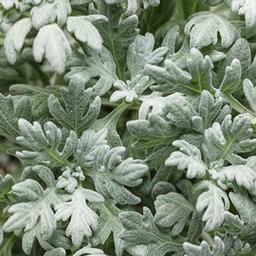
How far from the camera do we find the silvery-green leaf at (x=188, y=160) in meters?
1.12

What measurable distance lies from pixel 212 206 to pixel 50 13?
456 mm

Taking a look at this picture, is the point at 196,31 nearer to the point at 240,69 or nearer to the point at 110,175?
the point at 240,69

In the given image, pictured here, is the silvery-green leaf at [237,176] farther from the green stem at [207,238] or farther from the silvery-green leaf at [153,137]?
the green stem at [207,238]

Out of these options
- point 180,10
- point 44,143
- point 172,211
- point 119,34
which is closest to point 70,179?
point 44,143

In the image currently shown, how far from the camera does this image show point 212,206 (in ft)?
3.66

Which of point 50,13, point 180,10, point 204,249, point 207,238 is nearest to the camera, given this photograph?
point 204,249

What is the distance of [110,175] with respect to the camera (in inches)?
47.0

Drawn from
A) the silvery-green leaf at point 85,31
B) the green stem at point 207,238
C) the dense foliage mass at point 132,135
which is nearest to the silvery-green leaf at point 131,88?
the dense foliage mass at point 132,135

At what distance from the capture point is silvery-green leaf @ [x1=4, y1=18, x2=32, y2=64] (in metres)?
1.20

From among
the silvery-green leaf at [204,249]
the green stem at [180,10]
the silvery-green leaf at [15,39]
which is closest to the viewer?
the silvery-green leaf at [204,249]

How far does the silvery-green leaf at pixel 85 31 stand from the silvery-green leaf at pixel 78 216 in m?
0.27

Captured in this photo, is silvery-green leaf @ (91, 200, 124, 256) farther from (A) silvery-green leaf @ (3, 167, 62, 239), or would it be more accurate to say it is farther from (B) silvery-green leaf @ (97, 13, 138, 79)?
(B) silvery-green leaf @ (97, 13, 138, 79)

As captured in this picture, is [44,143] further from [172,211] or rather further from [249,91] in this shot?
[249,91]

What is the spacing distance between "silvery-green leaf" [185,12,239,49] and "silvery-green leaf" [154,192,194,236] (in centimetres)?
30
